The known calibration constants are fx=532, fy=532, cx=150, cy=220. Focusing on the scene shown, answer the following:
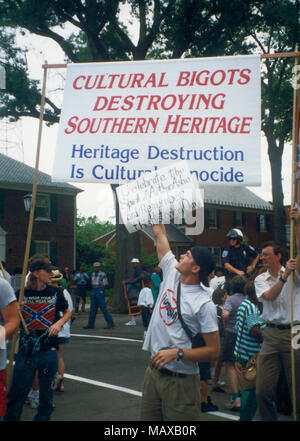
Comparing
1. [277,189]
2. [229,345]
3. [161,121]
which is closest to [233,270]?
[229,345]

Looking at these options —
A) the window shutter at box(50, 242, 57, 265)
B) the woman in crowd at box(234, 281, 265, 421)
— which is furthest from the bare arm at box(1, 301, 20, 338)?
the window shutter at box(50, 242, 57, 265)

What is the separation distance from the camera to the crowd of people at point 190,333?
145 inches

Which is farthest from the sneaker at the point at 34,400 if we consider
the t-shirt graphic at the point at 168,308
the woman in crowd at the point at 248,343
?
the t-shirt graphic at the point at 168,308

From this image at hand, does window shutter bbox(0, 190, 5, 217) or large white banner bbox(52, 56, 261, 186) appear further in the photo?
window shutter bbox(0, 190, 5, 217)

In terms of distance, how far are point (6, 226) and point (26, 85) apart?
1335 centimetres

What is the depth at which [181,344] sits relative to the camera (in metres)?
3.69

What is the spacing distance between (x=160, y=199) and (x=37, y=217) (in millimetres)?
31274

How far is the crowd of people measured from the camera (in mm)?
3678

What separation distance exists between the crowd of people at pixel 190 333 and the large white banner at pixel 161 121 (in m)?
0.66

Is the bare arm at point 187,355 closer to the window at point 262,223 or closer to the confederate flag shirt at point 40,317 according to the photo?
the confederate flag shirt at point 40,317

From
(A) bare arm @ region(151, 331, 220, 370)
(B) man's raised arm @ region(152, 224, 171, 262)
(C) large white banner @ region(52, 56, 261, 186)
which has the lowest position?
(A) bare arm @ region(151, 331, 220, 370)

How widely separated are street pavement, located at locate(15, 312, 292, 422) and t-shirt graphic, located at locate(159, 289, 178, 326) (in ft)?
9.16

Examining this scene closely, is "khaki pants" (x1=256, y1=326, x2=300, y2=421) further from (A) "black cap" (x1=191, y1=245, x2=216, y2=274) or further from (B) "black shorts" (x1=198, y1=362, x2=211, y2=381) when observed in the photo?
(B) "black shorts" (x1=198, y1=362, x2=211, y2=381)
